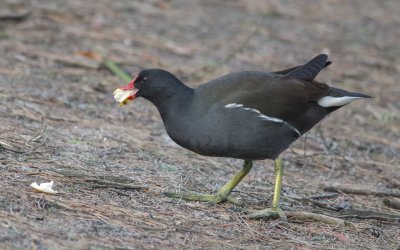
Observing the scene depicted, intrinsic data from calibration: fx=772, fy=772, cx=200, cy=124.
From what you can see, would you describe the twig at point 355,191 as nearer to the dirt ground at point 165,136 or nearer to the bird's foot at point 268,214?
the dirt ground at point 165,136

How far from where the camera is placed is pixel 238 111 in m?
4.94

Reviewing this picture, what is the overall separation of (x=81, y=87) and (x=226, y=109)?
2.90 metres

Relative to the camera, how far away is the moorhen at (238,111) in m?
4.89

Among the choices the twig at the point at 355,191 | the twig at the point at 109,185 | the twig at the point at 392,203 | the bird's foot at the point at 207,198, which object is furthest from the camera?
the twig at the point at 355,191

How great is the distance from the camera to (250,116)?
4.98 metres

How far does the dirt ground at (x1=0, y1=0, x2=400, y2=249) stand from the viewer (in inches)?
171

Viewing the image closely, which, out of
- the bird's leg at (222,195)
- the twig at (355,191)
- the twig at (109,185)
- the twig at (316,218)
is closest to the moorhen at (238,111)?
the bird's leg at (222,195)

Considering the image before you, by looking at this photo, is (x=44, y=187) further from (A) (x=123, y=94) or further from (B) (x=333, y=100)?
(B) (x=333, y=100)

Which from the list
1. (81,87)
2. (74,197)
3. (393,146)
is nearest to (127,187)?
(74,197)

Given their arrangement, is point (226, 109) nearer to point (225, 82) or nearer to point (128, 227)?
point (225, 82)

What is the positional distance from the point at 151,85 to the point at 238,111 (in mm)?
624

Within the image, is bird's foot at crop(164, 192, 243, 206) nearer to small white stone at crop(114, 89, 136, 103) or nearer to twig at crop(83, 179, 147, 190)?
twig at crop(83, 179, 147, 190)

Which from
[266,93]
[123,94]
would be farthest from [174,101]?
[266,93]

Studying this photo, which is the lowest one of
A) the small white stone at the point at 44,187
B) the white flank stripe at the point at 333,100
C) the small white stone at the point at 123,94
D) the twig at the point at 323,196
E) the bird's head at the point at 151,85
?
the twig at the point at 323,196
